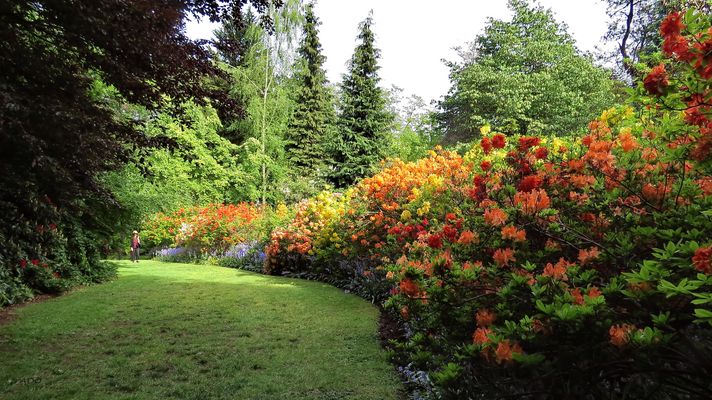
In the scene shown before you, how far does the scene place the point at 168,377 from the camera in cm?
362

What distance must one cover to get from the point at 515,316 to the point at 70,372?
382cm

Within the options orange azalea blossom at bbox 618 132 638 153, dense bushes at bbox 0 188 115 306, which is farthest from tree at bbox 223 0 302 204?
orange azalea blossom at bbox 618 132 638 153

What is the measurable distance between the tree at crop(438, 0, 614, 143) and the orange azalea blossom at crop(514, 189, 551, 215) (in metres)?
17.3

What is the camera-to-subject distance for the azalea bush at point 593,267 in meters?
1.47

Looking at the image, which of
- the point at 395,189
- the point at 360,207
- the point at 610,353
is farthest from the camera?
the point at 360,207

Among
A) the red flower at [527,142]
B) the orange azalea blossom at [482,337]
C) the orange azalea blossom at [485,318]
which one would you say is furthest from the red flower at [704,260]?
the red flower at [527,142]

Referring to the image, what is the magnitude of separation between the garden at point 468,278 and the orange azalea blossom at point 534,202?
1 cm

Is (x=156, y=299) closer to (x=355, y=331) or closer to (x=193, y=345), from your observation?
(x=193, y=345)

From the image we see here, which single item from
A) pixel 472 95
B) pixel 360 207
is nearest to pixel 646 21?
pixel 472 95

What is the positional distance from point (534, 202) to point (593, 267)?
430 mm

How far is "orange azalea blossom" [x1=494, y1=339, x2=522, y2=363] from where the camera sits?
1.56m

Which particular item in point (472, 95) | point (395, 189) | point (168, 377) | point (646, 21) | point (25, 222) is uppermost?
point (646, 21)

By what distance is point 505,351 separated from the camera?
5.15ft

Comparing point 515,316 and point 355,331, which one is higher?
point 515,316
